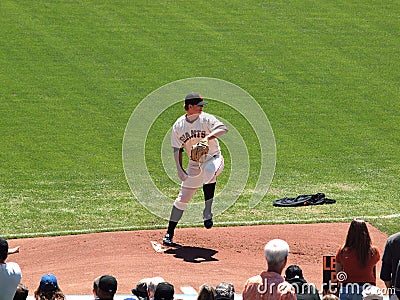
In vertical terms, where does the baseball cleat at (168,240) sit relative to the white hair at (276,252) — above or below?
above

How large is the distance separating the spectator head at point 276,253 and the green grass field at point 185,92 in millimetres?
6234

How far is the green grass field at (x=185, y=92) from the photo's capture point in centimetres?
1397

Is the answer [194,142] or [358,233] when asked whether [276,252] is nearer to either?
[358,233]

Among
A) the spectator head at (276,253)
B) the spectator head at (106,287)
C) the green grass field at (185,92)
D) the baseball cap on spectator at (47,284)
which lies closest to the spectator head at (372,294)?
the spectator head at (276,253)

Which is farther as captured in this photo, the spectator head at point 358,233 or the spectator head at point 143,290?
the spectator head at point 358,233

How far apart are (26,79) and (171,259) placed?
1186 cm

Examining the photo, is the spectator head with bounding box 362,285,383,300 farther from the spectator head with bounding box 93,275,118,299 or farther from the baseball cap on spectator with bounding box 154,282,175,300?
the spectator head with bounding box 93,275,118,299

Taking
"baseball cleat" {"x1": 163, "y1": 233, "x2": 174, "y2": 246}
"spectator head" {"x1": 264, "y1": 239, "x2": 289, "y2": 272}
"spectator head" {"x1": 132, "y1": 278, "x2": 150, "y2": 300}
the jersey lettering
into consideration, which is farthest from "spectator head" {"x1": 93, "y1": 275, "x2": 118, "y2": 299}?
the jersey lettering

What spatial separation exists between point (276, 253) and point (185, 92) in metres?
14.9

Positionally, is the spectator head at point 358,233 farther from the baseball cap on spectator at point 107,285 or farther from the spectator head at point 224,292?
the baseball cap on spectator at point 107,285

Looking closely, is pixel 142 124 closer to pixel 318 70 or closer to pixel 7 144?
pixel 7 144

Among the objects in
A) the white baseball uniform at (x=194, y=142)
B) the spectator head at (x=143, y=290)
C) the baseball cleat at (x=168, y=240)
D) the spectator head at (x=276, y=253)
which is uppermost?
the white baseball uniform at (x=194, y=142)

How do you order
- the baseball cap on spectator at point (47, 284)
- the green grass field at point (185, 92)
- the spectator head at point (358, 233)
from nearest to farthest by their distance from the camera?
the baseball cap on spectator at point (47, 284) → the spectator head at point (358, 233) → the green grass field at point (185, 92)

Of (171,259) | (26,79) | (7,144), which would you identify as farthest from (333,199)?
(26,79)
